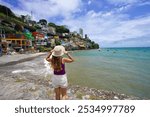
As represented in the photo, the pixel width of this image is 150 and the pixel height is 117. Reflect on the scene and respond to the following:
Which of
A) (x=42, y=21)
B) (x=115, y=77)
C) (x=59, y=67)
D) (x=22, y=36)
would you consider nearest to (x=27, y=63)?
(x=115, y=77)

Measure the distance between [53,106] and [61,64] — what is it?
1377 mm

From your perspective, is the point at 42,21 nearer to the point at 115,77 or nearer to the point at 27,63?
the point at 27,63

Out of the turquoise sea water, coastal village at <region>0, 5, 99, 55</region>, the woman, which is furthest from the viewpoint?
coastal village at <region>0, 5, 99, 55</region>

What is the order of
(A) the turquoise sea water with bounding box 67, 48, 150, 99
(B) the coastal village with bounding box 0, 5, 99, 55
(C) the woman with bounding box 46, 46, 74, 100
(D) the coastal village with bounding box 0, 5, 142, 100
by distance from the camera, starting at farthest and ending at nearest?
(B) the coastal village with bounding box 0, 5, 99, 55 → (A) the turquoise sea water with bounding box 67, 48, 150, 99 → (D) the coastal village with bounding box 0, 5, 142, 100 → (C) the woman with bounding box 46, 46, 74, 100

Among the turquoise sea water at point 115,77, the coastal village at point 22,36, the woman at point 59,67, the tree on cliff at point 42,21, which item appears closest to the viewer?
the woman at point 59,67

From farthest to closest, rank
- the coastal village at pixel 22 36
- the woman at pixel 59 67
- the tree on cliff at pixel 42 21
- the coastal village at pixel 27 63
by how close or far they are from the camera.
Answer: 1. the tree on cliff at pixel 42 21
2. the coastal village at pixel 22 36
3. the coastal village at pixel 27 63
4. the woman at pixel 59 67

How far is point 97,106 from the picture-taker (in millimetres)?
5207

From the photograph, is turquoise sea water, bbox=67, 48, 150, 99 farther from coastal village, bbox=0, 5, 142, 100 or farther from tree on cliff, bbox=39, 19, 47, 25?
tree on cliff, bbox=39, 19, 47, 25

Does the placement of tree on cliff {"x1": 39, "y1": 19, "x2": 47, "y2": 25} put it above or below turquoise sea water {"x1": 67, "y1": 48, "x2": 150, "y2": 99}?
above

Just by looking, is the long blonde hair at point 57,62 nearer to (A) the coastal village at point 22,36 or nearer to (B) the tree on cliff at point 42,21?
(A) the coastal village at point 22,36

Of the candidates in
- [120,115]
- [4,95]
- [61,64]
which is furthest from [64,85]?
[4,95]

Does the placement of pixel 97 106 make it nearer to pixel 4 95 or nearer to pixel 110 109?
pixel 110 109

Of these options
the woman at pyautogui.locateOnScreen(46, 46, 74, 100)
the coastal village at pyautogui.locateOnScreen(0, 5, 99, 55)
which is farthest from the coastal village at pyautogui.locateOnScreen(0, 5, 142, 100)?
the woman at pyautogui.locateOnScreen(46, 46, 74, 100)

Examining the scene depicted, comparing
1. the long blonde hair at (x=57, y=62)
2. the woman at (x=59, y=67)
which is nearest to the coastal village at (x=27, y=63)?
the woman at (x=59, y=67)
